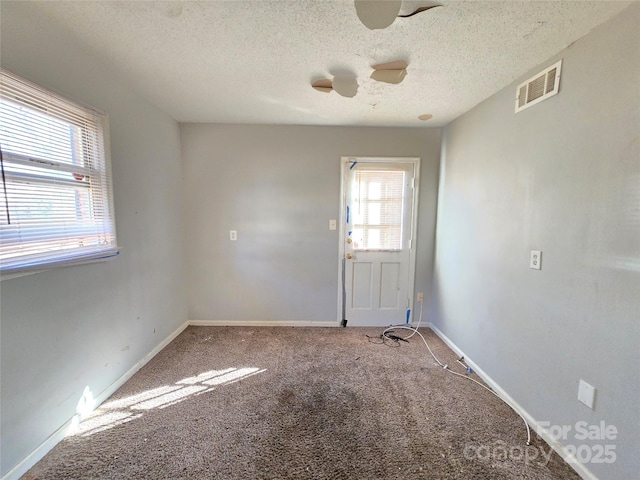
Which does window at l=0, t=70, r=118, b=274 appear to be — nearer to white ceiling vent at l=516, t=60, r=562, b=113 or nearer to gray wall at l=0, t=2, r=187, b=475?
gray wall at l=0, t=2, r=187, b=475

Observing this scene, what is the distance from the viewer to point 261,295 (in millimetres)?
2953

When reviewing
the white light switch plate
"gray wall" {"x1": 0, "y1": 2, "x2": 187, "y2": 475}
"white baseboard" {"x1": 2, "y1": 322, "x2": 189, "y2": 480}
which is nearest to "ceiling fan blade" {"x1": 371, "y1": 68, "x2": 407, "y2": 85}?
the white light switch plate

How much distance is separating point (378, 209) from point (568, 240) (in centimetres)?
171

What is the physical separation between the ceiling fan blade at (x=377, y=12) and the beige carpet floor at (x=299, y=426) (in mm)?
2255

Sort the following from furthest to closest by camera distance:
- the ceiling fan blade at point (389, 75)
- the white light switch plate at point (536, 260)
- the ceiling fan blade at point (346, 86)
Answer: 1. the ceiling fan blade at point (346, 86)
2. the ceiling fan blade at point (389, 75)
3. the white light switch plate at point (536, 260)

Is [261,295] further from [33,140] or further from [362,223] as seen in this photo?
[33,140]

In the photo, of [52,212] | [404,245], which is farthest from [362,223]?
[52,212]

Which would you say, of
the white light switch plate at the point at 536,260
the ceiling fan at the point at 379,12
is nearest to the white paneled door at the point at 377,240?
the white light switch plate at the point at 536,260

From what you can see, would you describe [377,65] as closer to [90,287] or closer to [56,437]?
[90,287]

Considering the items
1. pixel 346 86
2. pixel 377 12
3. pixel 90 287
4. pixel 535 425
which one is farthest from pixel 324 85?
pixel 535 425

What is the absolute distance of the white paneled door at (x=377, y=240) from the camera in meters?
2.85

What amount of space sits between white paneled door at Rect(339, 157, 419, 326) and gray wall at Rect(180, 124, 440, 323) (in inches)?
4.5

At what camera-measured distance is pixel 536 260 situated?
5.18 ft

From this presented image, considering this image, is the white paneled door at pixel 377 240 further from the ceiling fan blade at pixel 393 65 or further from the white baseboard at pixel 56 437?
the white baseboard at pixel 56 437
